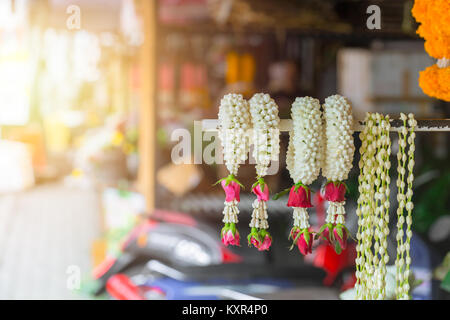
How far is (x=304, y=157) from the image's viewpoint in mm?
951

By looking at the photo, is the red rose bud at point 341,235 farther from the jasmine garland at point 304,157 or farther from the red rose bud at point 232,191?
the red rose bud at point 232,191

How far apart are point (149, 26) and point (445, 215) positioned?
2132mm

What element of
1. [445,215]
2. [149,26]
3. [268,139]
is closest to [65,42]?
[149,26]

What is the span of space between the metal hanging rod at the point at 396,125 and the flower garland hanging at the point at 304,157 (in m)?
0.02

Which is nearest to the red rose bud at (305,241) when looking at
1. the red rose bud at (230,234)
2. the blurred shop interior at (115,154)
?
the red rose bud at (230,234)

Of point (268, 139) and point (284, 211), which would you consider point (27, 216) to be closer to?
point (284, 211)

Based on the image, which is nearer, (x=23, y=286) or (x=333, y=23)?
(x=23, y=286)

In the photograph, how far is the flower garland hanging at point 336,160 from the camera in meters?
0.96

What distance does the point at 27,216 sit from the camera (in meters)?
3.50

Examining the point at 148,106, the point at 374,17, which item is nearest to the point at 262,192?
the point at 374,17

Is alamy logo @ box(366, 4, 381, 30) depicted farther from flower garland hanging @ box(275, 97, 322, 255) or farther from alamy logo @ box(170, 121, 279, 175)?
flower garland hanging @ box(275, 97, 322, 255)

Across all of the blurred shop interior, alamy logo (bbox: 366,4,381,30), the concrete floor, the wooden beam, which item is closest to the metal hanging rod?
alamy logo (bbox: 366,4,381,30)

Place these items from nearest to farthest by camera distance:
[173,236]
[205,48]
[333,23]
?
[173,236] → [333,23] → [205,48]
